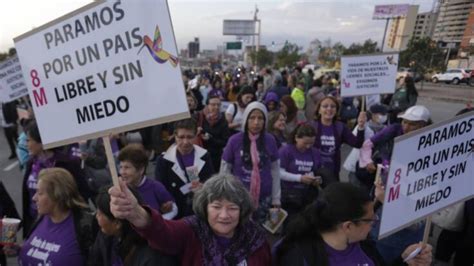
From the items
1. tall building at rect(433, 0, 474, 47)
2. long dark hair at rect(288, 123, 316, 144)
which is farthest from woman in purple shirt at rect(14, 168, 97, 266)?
tall building at rect(433, 0, 474, 47)

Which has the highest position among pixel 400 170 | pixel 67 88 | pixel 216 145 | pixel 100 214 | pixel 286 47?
pixel 67 88

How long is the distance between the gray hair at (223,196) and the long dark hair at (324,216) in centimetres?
25

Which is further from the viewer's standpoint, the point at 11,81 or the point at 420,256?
the point at 11,81

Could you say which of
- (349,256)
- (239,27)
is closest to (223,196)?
(349,256)

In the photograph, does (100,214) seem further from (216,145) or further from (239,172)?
(216,145)

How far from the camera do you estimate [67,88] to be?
1.77 metres

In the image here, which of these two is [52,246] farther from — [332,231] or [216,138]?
[216,138]

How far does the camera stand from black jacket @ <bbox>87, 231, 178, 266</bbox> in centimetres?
175

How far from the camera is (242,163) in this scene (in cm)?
344

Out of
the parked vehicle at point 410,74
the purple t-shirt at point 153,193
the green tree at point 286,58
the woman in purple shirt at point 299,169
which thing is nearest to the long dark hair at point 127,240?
the purple t-shirt at point 153,193

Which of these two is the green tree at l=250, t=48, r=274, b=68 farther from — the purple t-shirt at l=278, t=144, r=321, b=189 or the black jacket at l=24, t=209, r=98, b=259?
the black jacket at l=24, t=209, r=98, b=259

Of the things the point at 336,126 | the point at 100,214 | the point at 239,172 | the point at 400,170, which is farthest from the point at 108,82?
the point at 336,126

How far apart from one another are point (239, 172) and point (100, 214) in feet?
5.55

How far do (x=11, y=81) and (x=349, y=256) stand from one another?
555cm
